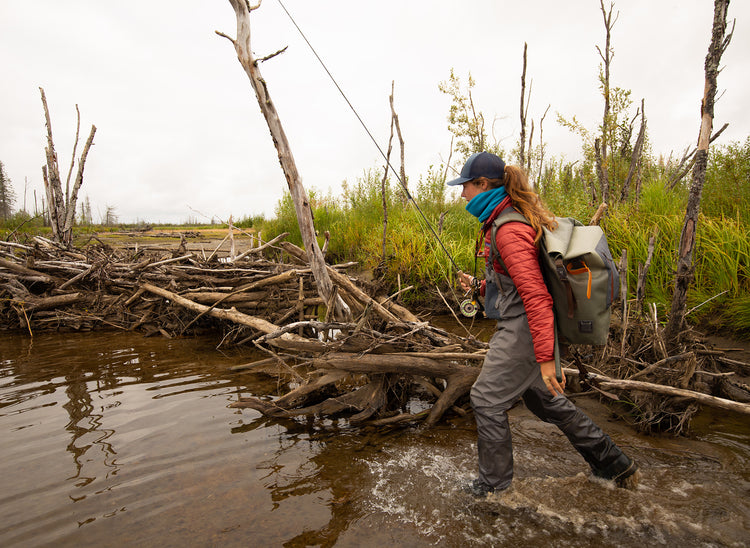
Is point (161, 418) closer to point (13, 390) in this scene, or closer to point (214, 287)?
point (13, 390)

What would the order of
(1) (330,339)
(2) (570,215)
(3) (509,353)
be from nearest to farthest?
1. (3) (509,353)
2. (1) (330,339)
3. (2) (570,215)

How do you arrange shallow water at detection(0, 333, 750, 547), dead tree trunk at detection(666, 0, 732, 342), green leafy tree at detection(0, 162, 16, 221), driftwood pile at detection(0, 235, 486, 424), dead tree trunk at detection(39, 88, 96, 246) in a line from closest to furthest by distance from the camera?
shallow water at detection(0, 333, 750, 547), dead tree trunk at detection(666, 0, 732, 342), driftwood pile at detection(0, 235, 486, 424), dead tree trunk at detection(39, 88, 96, 246), green leafy tree at detection(0, 162, 16, 221)

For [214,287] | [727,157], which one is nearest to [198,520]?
[214,287]

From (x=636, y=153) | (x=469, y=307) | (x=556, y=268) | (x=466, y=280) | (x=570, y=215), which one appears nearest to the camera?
(x=556, y=268)

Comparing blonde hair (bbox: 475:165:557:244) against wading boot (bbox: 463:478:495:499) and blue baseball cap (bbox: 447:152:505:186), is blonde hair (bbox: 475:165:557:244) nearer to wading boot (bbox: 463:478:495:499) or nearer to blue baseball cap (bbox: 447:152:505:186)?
blue baseball cap (bbox: 447:152:505:186)

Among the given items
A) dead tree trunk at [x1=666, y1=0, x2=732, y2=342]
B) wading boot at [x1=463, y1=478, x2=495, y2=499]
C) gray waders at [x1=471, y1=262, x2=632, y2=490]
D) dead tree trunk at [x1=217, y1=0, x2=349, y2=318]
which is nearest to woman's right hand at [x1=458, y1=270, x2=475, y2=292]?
gray waders at [x1=471, y1=262, x2=632, y2=490]

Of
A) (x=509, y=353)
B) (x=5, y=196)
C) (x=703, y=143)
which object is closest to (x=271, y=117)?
(x=509, y=353)

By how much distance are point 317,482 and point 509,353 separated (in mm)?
1682

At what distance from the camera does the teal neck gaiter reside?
8.84 ft

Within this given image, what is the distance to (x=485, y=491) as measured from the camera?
2744 millimetres

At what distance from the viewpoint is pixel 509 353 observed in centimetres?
265

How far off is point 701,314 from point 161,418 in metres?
6.50

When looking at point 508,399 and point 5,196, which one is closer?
point 508,399

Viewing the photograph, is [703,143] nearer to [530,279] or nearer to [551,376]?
[530,279]
